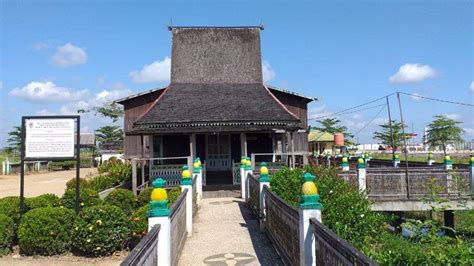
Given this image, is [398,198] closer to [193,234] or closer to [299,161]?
[193,234]

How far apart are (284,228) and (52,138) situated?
25.8 ft

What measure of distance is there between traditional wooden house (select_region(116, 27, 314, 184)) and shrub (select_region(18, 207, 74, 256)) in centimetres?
811

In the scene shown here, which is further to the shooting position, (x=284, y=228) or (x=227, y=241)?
(x=227, y=241)

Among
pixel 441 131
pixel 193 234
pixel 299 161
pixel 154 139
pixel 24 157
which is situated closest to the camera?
pixel 193 234

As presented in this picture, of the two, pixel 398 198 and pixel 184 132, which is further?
pixel 184 132

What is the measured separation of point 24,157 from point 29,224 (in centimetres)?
218

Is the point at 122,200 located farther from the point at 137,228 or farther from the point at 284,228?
the point at 284,228

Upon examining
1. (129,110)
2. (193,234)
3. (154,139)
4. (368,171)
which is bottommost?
(193,234)

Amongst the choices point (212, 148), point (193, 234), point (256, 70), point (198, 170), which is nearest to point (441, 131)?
point (256, 70)

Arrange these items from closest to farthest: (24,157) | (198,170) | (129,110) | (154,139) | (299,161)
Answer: (24,157), (198,170), (154,139), (299,161), (129,110)

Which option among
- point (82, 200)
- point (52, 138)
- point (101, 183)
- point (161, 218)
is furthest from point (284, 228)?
point (101, 183)

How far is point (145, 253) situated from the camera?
3.91 meters

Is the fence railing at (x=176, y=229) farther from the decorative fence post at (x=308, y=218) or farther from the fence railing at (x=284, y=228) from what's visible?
the decorative fence post at (x=308, y=218)

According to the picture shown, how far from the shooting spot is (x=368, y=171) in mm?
14484
